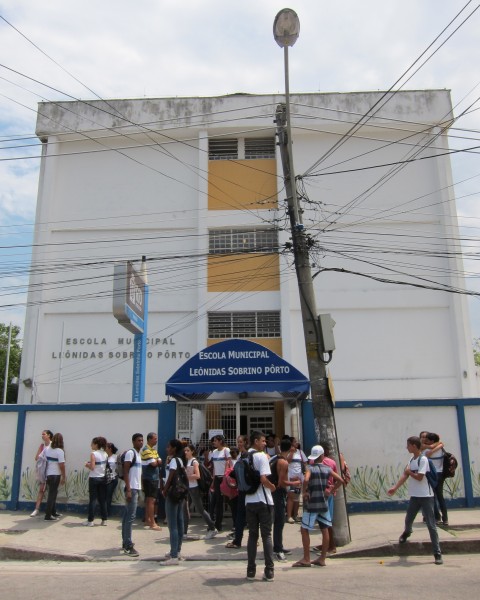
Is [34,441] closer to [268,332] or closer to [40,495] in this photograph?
[40,495]

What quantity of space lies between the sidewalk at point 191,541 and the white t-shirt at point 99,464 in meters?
0.88

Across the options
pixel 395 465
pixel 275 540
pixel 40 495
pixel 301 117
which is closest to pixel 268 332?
pixel 301 117

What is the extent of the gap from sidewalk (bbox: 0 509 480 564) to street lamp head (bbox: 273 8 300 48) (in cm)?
840

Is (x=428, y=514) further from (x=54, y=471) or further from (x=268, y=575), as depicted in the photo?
(x=54, y=471)

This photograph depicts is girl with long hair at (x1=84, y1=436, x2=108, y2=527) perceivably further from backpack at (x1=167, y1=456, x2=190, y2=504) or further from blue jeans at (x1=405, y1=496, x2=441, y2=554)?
blue jeans at (x1=405, y1=496, x2=441, y2=554)

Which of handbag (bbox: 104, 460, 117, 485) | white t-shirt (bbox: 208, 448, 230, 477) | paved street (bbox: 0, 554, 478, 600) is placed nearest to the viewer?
paved street (bbox: 0, 554, 478, 600)

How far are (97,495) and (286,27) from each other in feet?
29.3

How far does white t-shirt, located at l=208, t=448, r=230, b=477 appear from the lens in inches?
384

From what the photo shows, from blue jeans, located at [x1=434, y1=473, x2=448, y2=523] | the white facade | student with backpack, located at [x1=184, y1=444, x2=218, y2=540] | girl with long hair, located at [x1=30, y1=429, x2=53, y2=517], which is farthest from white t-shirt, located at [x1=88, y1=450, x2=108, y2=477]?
the white facade

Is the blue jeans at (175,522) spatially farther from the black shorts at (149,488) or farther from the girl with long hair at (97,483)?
the girl with long hair at (97,483)

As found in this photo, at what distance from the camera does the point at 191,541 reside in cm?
884

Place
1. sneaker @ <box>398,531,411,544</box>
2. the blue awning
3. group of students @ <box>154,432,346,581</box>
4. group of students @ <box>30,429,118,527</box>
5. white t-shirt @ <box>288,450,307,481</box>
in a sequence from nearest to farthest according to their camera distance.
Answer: group of students @ <box>154,432,346,581</box>, sneaker @ <box>398,531,411,544</box>, white t-shirt @ <box>288,450,307,481</box>, group of students @ <box>30,429,118,527</box>, the blue awning

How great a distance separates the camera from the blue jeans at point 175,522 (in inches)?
289

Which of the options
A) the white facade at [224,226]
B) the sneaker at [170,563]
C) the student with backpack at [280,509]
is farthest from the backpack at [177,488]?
the white facade at [224,226]
